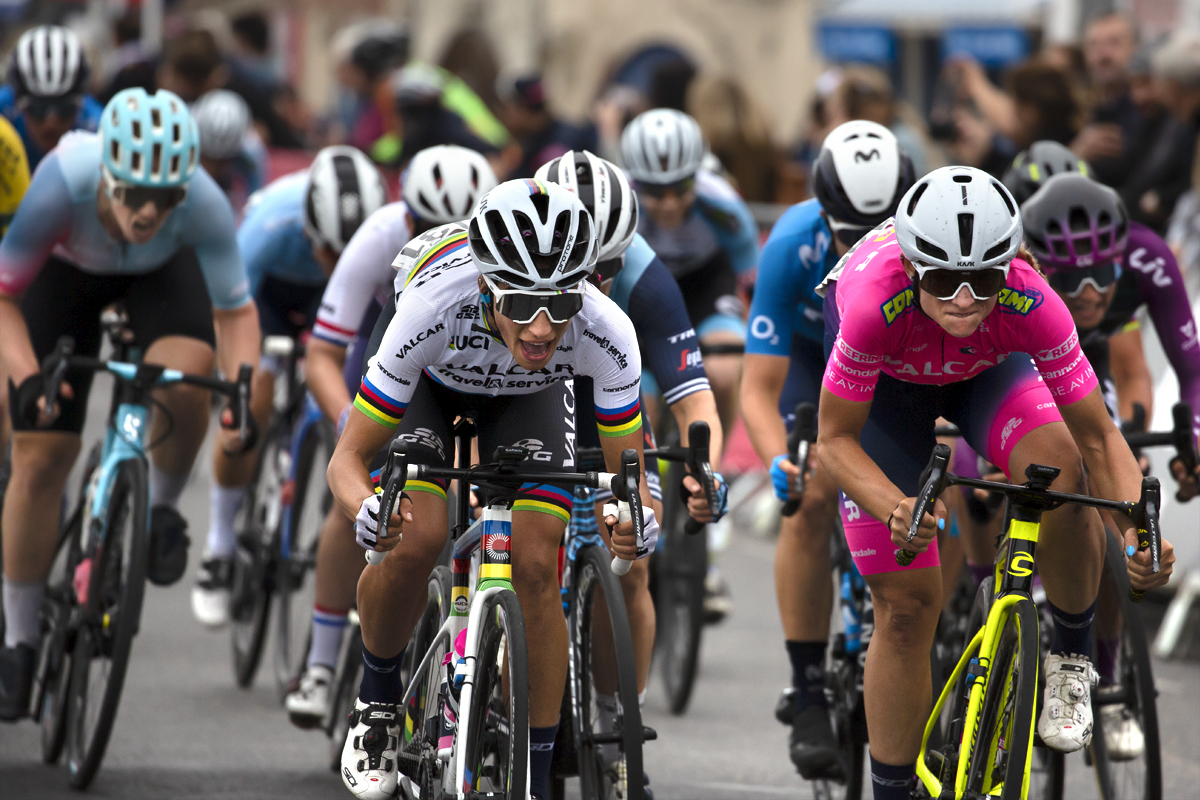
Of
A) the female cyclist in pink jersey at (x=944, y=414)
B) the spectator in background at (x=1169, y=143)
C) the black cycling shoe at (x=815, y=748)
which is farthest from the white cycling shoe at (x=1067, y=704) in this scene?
the spectator in background at (x=1169, y=143)

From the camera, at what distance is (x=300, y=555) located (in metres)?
7.40

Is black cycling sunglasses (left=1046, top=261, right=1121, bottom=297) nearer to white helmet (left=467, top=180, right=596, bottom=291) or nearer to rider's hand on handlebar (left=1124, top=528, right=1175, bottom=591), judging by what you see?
rider's hand on handlebar (left=1124, top=528, right=1175, bottom=591)

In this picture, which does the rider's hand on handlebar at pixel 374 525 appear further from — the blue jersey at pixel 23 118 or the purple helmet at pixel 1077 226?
the blue jersey at pixel 23 118

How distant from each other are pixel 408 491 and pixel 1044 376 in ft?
5.67

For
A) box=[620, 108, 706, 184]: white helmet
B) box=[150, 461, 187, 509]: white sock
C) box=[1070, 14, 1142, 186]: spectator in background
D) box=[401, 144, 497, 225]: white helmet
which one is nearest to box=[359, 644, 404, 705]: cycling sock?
box=[401, 144, 497, 225]: white helmet

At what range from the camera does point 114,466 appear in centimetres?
615

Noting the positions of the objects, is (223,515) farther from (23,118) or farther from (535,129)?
(535,129)

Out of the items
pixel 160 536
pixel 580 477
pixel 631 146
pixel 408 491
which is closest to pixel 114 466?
pixel 160 536

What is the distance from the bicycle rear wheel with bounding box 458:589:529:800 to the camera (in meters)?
4.38

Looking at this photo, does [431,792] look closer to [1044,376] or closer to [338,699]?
[338,699]

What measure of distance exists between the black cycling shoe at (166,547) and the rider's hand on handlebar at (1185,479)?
3258 millimetres

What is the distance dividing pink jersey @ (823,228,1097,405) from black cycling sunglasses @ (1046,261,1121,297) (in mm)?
924

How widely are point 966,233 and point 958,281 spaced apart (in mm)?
128

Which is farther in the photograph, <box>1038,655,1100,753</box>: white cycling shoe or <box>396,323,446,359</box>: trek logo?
<box>1038,655,1100,753</box>: white cycling shoe
